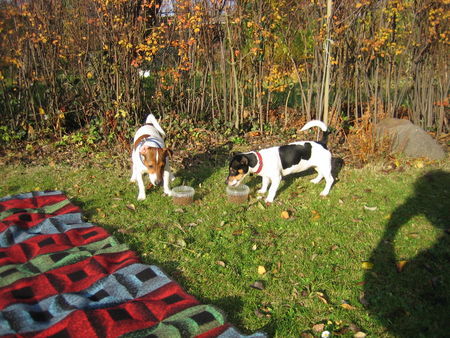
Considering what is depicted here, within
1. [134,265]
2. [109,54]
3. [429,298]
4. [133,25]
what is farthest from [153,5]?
[429,298]

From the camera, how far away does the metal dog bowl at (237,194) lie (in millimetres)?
5547

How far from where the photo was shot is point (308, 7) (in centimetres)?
794

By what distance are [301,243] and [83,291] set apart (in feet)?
8.07

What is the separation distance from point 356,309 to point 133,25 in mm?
7000

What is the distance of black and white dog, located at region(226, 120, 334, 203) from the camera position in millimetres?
5402

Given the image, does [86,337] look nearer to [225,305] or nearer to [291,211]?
[225,305]

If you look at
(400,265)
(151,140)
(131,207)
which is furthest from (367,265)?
(151,140)

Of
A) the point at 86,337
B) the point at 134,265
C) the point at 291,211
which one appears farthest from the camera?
the point at 291,211

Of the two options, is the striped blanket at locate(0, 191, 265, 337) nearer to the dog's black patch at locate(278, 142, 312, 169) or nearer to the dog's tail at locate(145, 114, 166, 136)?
the dog's tail at locate(145, 114, 166, 136)

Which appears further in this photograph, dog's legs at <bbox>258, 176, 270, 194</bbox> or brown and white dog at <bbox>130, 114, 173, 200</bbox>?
dog's legs at <bbox>258, 176, 270, 194</bbox>

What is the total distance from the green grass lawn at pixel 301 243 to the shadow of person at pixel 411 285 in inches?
0.4

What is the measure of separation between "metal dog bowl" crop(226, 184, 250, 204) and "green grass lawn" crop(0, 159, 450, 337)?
12 cm

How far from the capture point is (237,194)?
5.54 m

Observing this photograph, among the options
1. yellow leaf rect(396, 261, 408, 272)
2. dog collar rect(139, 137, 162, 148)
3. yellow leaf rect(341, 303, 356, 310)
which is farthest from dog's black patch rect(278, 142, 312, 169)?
yellow leaf rect(341, 303, 356, 310)
